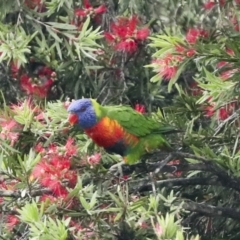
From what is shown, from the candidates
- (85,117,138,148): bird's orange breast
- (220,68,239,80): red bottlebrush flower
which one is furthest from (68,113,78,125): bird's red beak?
(220,68,239,80): red bottlebrush flower

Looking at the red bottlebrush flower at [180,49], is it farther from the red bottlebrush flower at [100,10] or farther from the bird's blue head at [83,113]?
the red bottlebrush flower at [100,10]

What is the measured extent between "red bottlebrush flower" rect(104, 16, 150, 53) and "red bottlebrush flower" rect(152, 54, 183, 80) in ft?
2.31

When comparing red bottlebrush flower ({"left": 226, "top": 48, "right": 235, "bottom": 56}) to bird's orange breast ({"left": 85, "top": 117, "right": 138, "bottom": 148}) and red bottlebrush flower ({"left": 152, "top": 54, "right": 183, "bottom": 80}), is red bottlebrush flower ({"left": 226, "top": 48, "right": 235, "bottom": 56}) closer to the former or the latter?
red bottlebrush flower ({"left": 152, "top": 54, "right": 183, "bottom": 80})

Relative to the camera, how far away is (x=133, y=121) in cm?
345

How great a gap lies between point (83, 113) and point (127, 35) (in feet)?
2.53

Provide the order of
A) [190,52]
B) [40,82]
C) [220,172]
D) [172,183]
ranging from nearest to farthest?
[190,52]
[220,172]
[172,183]
[40,82]

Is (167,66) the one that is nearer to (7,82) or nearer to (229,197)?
(229,197)

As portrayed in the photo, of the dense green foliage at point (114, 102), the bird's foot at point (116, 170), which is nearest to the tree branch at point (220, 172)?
the dense green foliage at point (114, 102)

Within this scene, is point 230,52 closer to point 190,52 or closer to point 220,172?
point 190,52

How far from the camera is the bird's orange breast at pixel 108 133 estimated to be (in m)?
3.39

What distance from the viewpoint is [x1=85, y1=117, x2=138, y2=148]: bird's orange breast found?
11.1 feet

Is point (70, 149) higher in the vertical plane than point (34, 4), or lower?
lower

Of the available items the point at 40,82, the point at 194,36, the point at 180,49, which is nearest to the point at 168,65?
the point at 180,49

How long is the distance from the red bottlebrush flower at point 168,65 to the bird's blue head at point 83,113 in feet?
1.16
